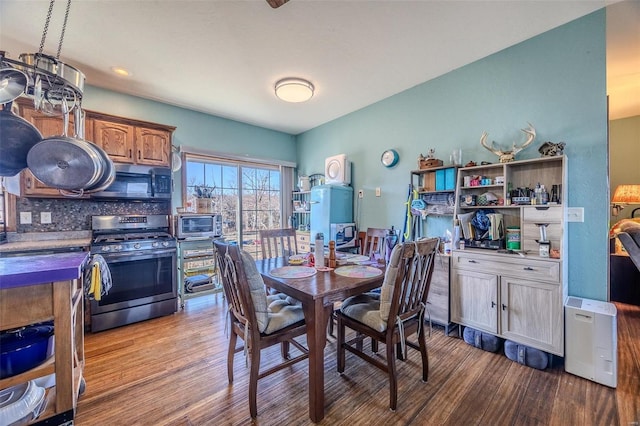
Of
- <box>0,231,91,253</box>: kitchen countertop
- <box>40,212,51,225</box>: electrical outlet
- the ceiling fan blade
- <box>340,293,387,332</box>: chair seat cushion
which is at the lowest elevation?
<box>340,293,387,332</box>: chair seat cushion

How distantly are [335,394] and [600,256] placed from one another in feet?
7.89

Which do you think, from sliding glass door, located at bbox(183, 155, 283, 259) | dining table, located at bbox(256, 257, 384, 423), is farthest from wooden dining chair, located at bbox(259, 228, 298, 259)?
sliding glass door, located at bbox(183, 155, 283, 259)

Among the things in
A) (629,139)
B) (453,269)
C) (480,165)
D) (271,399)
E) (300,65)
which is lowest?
(271,399)

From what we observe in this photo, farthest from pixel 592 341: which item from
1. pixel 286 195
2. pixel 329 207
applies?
pixel 286 195

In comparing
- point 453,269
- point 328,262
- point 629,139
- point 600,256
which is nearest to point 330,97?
point 328,262

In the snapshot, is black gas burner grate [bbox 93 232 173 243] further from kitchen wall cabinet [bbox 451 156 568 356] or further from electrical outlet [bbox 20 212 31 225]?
kitchen wall cabinet [bbox 451 156 568 356]

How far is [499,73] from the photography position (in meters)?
2.67

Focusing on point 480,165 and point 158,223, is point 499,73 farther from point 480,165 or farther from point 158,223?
point 158,223

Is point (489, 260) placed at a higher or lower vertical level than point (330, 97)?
lower

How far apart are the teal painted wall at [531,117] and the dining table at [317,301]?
1853mm

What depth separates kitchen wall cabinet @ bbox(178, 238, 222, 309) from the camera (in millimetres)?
3482

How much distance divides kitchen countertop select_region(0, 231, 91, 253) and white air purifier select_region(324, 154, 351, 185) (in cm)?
316

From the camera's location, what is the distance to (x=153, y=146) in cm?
333

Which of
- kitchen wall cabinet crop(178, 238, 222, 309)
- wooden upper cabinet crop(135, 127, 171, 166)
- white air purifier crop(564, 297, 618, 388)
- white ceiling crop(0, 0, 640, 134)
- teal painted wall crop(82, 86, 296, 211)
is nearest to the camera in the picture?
white air purifier crop(564, 297, 618, 388)
